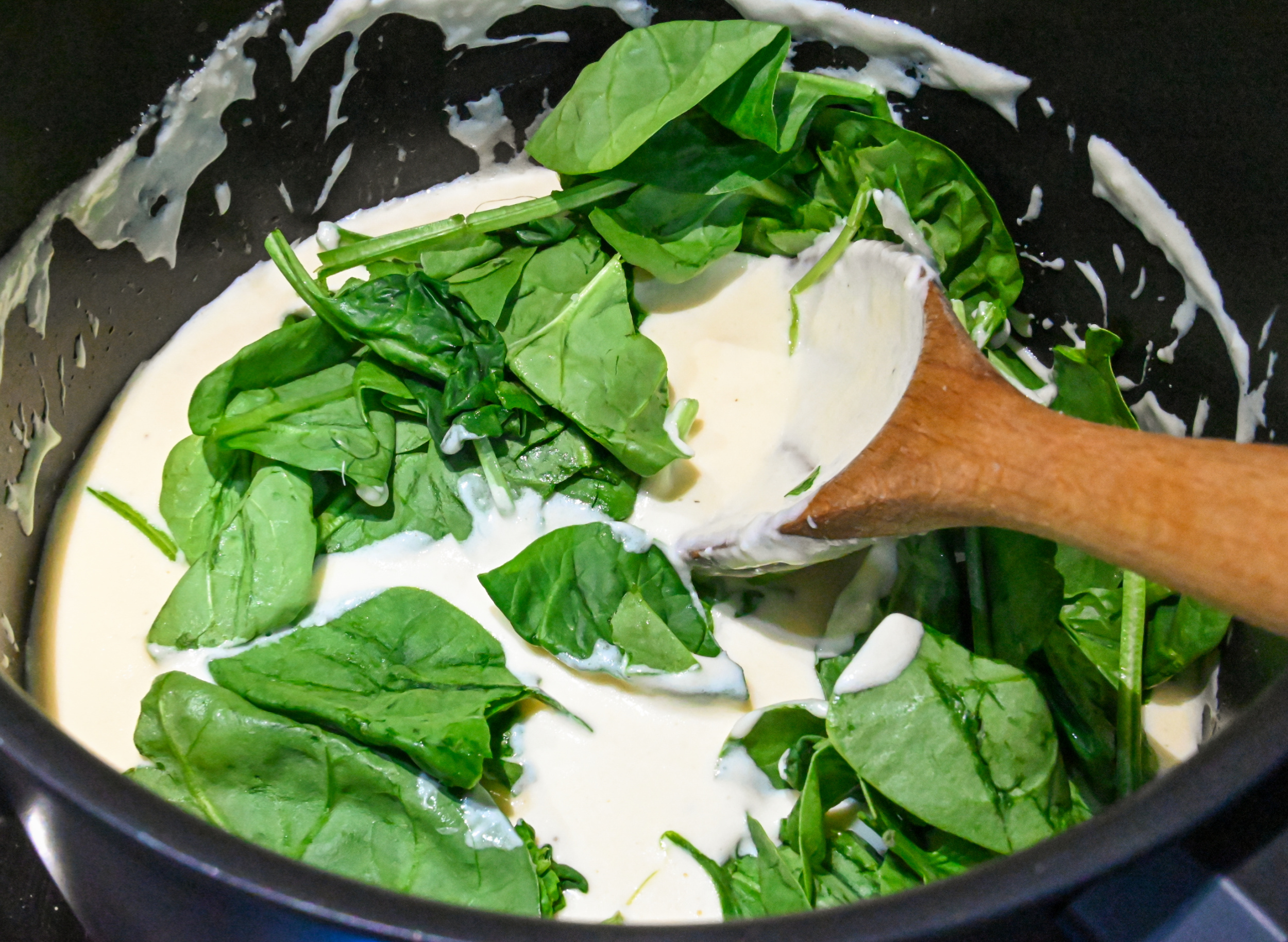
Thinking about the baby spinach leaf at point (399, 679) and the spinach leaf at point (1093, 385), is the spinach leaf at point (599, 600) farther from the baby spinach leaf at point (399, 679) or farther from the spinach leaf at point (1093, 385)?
the spinach leaf at point (1093, 385)

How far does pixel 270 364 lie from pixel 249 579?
30 centimetres

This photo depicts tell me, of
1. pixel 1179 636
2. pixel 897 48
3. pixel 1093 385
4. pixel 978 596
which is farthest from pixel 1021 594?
pixel 897 48

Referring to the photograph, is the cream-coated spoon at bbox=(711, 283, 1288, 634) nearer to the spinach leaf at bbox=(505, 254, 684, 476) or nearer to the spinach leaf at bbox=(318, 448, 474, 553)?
the spinach leaf at bbox=(505, 254, 684, 476)

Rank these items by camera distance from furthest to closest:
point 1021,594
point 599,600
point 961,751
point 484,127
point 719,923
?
point 484,127 < point 599,600 < point 1021,594 < point 961,751 < point 719,923

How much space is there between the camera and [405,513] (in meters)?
1.39

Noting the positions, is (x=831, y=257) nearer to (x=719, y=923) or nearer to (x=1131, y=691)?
(x=1131, y=691)

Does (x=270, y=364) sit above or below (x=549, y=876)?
above

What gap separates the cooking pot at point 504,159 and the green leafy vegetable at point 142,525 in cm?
8

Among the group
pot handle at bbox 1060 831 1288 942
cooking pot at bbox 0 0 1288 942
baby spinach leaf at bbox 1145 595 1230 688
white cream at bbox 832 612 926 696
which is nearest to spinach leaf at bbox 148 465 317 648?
cooking pot at bbox 0 0 1288 942

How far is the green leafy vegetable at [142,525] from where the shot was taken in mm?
1382

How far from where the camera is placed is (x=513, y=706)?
1.28 metres

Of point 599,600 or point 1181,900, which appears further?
point 599,600

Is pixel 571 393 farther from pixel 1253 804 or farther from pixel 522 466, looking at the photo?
pixel 1253 804

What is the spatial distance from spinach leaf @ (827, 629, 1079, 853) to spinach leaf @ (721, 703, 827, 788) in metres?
0.10
